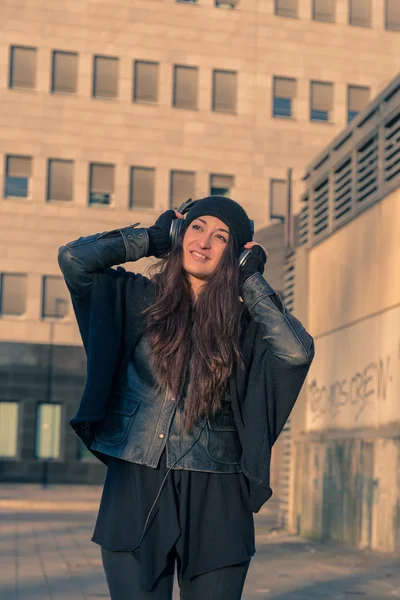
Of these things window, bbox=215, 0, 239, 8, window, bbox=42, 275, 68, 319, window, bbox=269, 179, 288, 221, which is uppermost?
window, bbox=215, 0, 239, 8

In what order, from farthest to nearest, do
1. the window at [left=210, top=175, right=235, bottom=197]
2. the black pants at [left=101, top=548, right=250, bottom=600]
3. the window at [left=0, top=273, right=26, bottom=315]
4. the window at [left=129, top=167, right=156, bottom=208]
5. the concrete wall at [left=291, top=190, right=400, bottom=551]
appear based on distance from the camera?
the window at [left=210, top=175, right=235, bottom=197], the window at [left=129, top=167, right=156, bottom=208], the window at [left=0, top=273, right=26, bottom=315], the concrete wall at [left=291, top=190, right=400, bottom=551], the black pants at [left=101, top=548, right=250, bottom=600]

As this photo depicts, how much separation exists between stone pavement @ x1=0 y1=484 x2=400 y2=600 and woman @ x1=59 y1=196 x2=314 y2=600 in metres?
5.94

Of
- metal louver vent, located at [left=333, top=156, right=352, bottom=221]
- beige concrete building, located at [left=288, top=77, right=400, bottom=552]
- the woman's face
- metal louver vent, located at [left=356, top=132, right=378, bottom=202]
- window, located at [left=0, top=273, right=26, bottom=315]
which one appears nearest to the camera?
the woman's face

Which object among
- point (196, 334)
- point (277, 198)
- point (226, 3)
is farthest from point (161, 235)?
point (226, 3)

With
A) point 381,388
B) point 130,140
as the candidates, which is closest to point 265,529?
point 381,388

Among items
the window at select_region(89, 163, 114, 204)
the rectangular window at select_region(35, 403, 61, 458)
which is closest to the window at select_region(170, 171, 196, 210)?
the window at select_region(89, 163, 114, 204)

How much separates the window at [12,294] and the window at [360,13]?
16.3 metres

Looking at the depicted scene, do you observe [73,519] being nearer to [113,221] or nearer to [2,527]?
[2,527]

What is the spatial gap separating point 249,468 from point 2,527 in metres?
16.5

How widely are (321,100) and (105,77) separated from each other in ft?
27.6

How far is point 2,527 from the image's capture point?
19297mm

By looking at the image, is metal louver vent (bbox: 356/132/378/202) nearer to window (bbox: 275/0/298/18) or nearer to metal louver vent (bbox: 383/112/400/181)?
metal louver vent (bbox: 383/112/400/181)

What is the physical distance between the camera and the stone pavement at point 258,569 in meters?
9.77

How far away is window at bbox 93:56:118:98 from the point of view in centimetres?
4322
